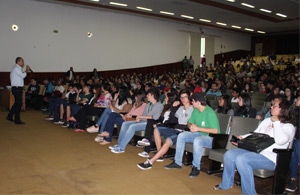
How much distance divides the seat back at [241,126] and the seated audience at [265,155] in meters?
0.49

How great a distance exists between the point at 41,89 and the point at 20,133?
4658mm

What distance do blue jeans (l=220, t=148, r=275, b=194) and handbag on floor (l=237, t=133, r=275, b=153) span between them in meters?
0.08

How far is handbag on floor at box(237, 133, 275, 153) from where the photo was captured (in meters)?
3.47

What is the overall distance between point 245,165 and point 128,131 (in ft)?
7.92

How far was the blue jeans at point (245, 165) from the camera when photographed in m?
3.38

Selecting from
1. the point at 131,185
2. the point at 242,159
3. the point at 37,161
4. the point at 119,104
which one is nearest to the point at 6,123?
the point at 119,104

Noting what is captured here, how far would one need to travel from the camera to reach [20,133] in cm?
684

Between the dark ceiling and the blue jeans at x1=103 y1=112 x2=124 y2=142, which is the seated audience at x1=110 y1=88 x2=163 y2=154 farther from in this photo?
the dark ceiling

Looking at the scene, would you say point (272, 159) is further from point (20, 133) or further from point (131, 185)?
point (20, 133)

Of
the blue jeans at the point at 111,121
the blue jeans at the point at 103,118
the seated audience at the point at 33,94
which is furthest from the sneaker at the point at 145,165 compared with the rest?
the seated audience at the point at 33,94

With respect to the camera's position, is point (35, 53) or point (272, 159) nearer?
point (272, 159)

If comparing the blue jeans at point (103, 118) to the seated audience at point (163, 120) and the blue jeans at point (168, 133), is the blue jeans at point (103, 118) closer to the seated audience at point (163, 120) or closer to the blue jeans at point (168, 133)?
the seated audience at point (163, 120)

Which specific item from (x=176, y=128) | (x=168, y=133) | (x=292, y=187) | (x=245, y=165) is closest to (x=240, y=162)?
(x=245, y=165)

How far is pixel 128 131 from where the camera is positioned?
536 centimetres
